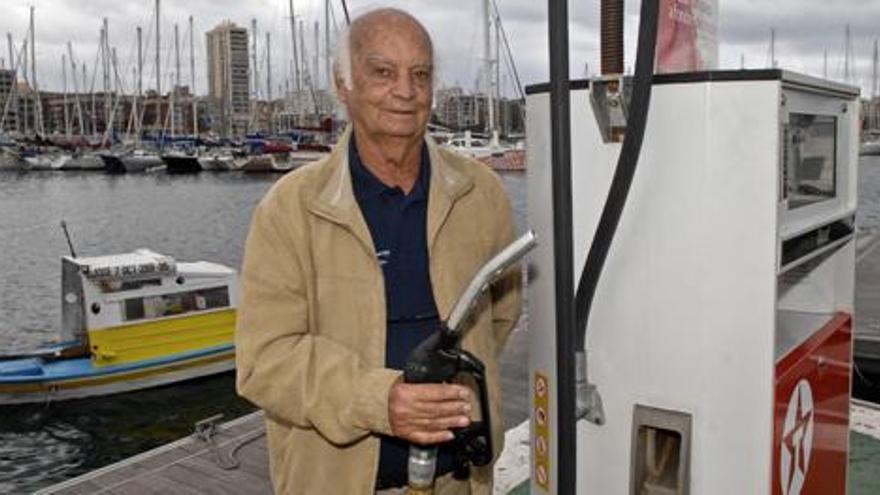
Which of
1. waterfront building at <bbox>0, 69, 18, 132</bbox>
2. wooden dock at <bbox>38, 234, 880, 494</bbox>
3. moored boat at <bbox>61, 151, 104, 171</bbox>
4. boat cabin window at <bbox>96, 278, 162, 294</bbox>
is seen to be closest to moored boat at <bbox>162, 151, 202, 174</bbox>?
moored boat at <bbox>61, 151, 104, 171</bbox>

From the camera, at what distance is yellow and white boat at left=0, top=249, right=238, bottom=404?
39.0ft

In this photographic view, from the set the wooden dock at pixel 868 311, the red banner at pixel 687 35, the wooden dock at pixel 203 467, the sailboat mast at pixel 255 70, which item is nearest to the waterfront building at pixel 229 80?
the sailboat mast at pixel 255 70

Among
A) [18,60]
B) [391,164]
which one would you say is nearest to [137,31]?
[18,60]

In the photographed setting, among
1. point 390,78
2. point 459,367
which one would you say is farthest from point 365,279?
point 390,78

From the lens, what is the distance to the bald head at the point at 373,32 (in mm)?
1991

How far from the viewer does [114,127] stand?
8138 centimetres

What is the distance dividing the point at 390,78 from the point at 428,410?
0.73 metres

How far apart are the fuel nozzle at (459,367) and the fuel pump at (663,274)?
12 centimetres

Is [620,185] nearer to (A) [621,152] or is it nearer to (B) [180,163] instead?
(A) [621,152]

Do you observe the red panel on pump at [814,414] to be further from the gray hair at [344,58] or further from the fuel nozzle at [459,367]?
the gray hair at [344,58]

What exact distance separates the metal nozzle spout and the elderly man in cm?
25

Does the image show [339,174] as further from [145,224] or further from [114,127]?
[114,127]

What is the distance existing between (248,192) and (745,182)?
5373 cm

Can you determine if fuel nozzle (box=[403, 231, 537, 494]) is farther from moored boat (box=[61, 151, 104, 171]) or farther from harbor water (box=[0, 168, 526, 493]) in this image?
moored boat (box=[61, 151, 104, 171])
